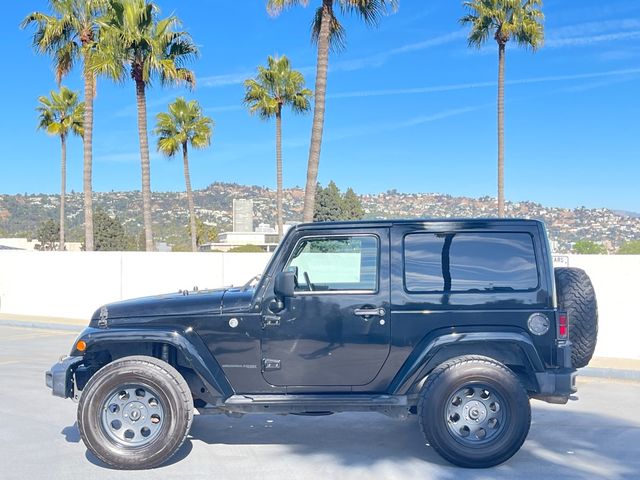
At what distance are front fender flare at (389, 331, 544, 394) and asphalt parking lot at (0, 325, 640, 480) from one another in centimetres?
70

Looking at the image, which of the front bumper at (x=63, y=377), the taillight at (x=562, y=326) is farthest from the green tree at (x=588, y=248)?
the front bumper at (x=63, y=377)

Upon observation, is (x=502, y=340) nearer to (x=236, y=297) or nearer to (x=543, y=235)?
(x=543, y=235)

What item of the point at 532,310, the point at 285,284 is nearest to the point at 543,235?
the point at 532,310

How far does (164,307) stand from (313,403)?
147cm

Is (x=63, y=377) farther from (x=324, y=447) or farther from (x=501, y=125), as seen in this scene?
(x=501, y=125)

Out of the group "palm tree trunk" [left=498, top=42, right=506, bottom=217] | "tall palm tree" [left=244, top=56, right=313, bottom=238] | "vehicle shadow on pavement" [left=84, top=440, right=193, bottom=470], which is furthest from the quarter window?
"tall palm tree" [left=244, top=56, right=313, bottom=238]

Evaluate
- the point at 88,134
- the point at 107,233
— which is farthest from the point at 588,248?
the point at 107,233

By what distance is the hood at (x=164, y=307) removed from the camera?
5.81 meters

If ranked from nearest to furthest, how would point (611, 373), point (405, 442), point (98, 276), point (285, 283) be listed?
point (285, 283)
point (405, 442)
point (611, 373)
point (98, 276)

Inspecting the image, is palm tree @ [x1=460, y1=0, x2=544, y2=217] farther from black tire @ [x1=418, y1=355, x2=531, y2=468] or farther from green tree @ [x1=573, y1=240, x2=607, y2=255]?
black tire @ [x1=418, y1=355, x2=531, y2=468]

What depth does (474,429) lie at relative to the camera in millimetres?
5633

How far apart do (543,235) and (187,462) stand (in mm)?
3526

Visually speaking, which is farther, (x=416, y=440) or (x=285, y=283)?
(x=416, y=440)

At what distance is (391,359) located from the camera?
18.8ft
